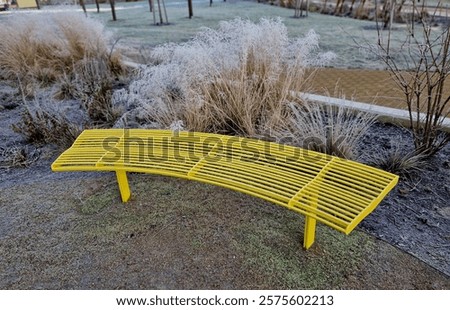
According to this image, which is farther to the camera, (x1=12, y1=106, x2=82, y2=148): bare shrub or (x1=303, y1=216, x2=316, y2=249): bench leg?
(x1=12, y1=106, x2=82, y2=148): bare shrub

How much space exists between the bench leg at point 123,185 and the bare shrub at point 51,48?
115 inches

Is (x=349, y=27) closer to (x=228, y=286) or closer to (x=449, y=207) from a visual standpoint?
(x=449, y=207)

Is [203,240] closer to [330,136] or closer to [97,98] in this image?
[330,136]

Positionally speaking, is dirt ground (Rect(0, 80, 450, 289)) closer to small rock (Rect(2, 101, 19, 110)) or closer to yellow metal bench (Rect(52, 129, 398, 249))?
yellow metal bench (Rect(52, 129, 398, 249))

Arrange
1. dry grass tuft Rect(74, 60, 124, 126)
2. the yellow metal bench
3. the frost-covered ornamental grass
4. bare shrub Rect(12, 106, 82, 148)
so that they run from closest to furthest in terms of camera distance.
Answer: the yellow metal bench < the frost-covered ornamental grass < bare shrub Rect(12, 106, 82, 148) < dry grass tuft Rect(74, 60, 124, 126)

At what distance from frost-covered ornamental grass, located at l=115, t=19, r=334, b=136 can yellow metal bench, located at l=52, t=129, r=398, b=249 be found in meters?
0.63

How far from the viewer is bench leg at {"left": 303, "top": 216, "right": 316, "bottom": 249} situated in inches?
77.9

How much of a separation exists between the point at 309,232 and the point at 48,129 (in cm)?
256

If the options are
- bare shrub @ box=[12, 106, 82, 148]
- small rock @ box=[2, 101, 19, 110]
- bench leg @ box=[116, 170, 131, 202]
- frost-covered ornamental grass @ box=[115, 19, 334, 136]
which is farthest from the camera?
small rock @ box=[2, 101, 19, 110]

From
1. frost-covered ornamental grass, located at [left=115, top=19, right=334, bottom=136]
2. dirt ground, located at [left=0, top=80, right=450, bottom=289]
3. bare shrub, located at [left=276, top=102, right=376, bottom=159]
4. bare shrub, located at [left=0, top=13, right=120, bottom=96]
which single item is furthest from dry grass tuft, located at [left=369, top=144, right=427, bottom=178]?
bare shrub, located at [left=0, top=13, right=120, bottom=96]

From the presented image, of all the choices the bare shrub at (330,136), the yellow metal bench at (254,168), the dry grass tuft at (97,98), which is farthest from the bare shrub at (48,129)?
the bare shrub at (330,136)

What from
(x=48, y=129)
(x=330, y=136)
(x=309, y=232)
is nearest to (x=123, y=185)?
(x=309, y=232)

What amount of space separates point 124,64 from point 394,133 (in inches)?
144

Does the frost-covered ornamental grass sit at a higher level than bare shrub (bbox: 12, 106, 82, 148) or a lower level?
higher
